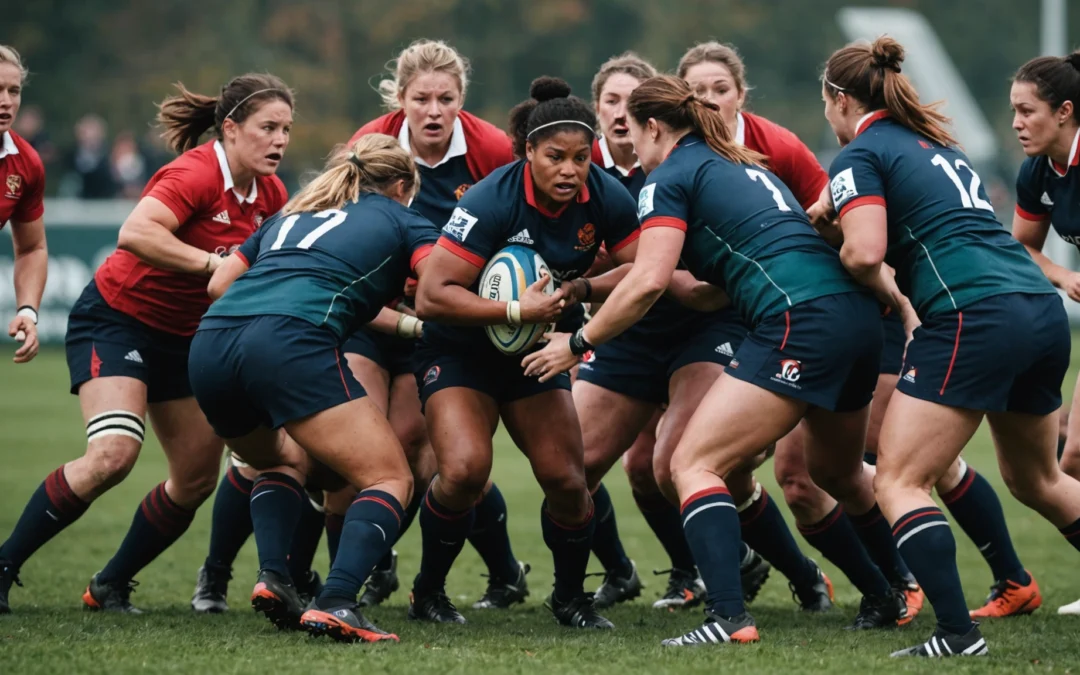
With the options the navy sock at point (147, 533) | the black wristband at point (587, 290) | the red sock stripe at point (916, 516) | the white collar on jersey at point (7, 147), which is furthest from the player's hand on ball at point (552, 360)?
the white collar on jersey at point (7, 147)

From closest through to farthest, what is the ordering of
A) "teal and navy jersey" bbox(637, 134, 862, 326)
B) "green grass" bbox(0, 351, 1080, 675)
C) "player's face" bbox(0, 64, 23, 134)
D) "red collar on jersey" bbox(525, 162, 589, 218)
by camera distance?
"green grass" bbox(0, 351, 1080, 675), "teal and navy jersey" bbox(637, 134, 862, 326), "red collar on jersey" bbox(525, 162, 589, 218), "player's face" bbox(0, 64, 23, 134)

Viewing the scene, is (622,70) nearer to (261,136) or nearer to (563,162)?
(563,162)

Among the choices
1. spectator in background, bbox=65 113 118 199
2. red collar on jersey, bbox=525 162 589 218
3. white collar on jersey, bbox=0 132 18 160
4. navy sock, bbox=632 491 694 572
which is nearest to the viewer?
red collar on jersey, bbox=525 162 589 218

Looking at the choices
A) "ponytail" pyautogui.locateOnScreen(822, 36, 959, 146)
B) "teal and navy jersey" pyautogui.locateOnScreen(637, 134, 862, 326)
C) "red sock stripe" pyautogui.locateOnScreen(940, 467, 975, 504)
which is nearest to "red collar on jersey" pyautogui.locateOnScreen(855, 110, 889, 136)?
"ponytail" pyautogui.locateOnScreen(822, 36, 959, 146)

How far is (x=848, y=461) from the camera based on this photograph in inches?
222

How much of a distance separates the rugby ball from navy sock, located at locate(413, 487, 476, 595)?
0.74 metres

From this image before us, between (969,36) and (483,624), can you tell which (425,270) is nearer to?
(483,624)

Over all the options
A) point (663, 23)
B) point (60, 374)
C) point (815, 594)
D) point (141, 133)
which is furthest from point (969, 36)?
point (815, 594)

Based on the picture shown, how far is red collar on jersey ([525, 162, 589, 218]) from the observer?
5.66 m

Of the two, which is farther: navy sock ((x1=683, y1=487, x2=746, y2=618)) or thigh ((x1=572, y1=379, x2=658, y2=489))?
thigh ((x1=572, y1=379, x2=658, y2=489))

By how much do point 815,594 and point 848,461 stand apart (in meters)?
1.00

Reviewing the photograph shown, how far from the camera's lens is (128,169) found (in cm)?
2089

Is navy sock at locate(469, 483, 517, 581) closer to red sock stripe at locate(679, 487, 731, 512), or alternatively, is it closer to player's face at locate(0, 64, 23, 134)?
red sock stripe at locate(679, 487, 731, 512)

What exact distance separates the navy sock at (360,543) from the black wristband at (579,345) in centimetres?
A: 86
